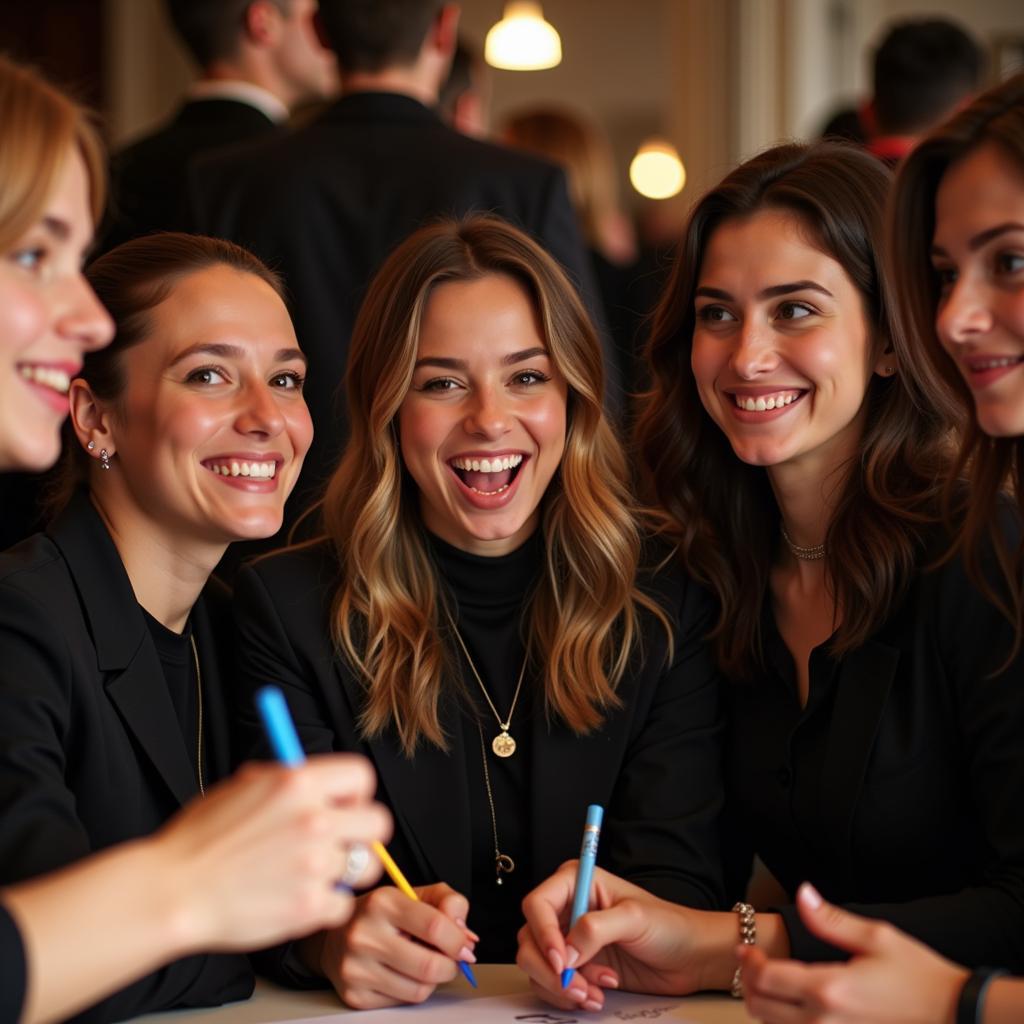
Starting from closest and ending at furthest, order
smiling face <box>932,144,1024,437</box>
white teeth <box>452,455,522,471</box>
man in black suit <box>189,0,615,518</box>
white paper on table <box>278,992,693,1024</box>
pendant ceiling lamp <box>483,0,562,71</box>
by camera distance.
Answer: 1. smiling face <box>932,144,1024,437</box>
2. white paper on table <box>278,992,693,1024</box>
3. white teeth <box>452,455,522,471</box>
4. man in black suit <box>189,0,615,518</box>
5. pendant ceiling lamp <box>483,0,562,71</box>

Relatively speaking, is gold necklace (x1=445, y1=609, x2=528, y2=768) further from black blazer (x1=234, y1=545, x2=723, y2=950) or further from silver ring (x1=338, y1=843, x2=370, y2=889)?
silver ring (x1=338, y1=843, x2=370, y2=889)

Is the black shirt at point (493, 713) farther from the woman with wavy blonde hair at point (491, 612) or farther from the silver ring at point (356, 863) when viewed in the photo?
the silver ring at point (356, 863)

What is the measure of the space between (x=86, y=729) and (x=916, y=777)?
1.04m

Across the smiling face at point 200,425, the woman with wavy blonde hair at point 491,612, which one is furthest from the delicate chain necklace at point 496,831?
the smiling face at point 200,425

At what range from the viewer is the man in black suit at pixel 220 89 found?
132 inches

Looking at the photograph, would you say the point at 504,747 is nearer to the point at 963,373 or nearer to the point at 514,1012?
the point at 514,1012

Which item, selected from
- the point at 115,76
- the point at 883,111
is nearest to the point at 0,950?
the point at 883,111

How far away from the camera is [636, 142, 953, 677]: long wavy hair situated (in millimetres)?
2082

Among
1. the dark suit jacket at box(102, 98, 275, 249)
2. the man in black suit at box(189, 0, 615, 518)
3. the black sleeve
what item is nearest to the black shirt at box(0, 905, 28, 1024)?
the black sleeve

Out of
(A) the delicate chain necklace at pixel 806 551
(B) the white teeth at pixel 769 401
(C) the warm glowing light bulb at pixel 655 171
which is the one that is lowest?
(A) the delicate chain necklace at pixel 806 551

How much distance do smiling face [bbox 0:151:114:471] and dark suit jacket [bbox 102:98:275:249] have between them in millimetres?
1717

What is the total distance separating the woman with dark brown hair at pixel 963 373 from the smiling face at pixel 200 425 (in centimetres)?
92

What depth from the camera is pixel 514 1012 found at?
173cm

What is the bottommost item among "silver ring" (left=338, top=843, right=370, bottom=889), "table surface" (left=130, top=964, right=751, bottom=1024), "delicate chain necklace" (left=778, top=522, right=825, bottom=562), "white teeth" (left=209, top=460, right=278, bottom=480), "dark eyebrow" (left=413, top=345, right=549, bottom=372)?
"table surface" (left=130, top=964, right=751, bottom=1024)
